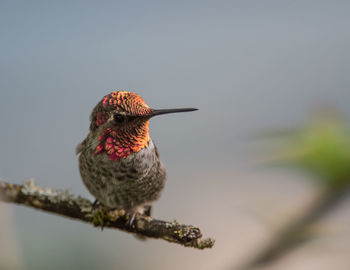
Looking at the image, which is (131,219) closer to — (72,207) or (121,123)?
(72,207)

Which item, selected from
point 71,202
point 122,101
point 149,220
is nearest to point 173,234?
point 149,220

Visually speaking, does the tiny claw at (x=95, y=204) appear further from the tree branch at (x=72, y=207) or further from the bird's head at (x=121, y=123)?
the bird's head at (x=121, y=123)

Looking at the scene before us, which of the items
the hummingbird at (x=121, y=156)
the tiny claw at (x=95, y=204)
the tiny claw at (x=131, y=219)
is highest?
the hummingbird at (x=121, y=156)

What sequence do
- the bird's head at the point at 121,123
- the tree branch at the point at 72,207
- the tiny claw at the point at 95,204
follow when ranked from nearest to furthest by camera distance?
1. the bird's head at the point at 121,123
2. the tree branch at the point at 72,207
3. the tiny claw at the point at 95,204

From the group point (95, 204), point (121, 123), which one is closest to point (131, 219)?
point (95, 204)

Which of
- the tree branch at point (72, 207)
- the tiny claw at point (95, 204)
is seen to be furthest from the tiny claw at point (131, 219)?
the tiny claw at point (95, 204)

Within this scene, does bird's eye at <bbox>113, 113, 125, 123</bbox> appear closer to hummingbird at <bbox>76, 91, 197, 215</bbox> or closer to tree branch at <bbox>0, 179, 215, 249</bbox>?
hummingbird at <bbox>76, 91, 197, 215</bbox>

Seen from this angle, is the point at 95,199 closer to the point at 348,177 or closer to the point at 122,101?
the point at 122,101

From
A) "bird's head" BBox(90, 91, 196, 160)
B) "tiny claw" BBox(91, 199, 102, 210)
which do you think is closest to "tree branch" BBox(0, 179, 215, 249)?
"tiny claw" BBox(91, 199, 102, 210)
